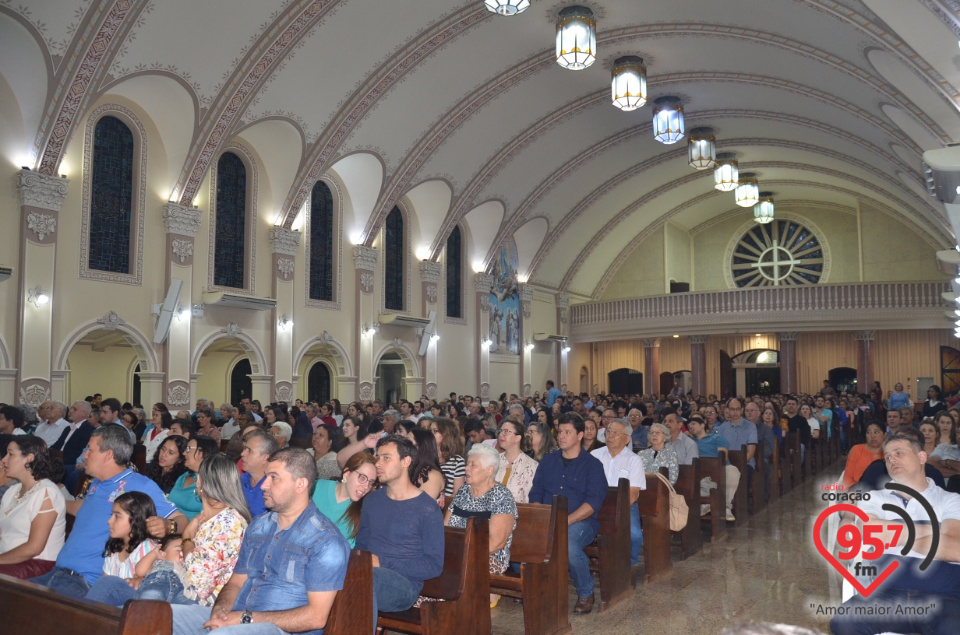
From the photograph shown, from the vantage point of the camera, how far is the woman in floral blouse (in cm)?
342

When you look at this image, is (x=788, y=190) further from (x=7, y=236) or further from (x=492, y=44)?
(x=7, y=236)

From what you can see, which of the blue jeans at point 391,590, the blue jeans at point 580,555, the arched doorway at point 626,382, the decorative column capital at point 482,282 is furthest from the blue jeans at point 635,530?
the arched doorway at point 626,382

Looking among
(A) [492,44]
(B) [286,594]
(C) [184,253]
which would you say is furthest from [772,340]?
(B) [286,594]

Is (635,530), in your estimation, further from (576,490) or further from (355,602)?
(355,602)

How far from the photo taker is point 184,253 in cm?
1344

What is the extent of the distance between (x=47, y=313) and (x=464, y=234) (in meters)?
10.8

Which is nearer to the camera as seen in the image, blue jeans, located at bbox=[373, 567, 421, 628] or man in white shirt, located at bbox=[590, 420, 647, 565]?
blue jeans, located at bbox=[373, 567, 421, 628]

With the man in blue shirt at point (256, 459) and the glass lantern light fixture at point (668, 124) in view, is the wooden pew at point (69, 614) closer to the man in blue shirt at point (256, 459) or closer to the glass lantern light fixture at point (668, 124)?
the man in blue shirt at point (256, 459)

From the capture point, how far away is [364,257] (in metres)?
16.9

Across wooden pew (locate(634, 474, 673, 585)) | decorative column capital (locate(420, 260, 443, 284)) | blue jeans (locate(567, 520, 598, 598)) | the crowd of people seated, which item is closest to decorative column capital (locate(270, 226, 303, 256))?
decorative column capital (locate(420, 260, 443, 284))

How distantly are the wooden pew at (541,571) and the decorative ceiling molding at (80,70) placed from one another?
9456 mm

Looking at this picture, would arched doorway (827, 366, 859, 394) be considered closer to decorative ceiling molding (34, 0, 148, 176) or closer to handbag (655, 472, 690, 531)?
handbag (655, 472, 690, 531)

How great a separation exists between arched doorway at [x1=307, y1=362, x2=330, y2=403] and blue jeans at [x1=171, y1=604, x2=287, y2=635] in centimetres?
Result: 1571

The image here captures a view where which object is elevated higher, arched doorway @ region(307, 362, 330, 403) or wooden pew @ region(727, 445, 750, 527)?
arched doorway @ region(307, 362, 330, 403)
